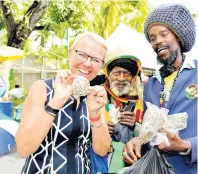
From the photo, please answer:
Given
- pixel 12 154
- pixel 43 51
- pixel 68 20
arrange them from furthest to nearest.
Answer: pixel 43 51
pixel 68 20
pixel 12 154

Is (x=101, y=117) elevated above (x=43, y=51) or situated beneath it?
situated beneath

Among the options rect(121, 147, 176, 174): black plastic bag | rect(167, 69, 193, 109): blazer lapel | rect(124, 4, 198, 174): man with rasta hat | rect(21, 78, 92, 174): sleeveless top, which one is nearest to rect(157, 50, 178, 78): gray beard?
rect(124, 4, 198, 174): man with rasta hat

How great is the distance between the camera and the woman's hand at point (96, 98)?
6.18 feet

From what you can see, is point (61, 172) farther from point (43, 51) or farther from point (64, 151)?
point (43, 51)

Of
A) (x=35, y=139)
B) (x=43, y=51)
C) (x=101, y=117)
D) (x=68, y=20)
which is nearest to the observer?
(x=35, y=139)

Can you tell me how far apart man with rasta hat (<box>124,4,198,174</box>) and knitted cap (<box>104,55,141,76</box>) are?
485 millimetres

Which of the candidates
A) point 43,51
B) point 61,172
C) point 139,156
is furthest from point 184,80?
point 43,51

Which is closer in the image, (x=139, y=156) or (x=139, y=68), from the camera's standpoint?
(x=139, y=156)

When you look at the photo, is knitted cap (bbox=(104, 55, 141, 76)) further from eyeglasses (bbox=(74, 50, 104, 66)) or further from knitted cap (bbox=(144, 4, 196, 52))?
eyeglasses (bbox=(74, 50, 104, 66))

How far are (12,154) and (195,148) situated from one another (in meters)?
5.69

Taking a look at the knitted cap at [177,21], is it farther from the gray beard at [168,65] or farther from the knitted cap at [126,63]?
the knitted cap at [126,63]

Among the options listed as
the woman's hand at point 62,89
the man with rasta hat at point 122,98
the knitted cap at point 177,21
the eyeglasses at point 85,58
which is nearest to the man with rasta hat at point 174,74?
the knitted cap at point 177,21

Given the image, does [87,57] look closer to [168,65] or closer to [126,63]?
[168,65]

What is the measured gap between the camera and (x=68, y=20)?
1283 centimetres
